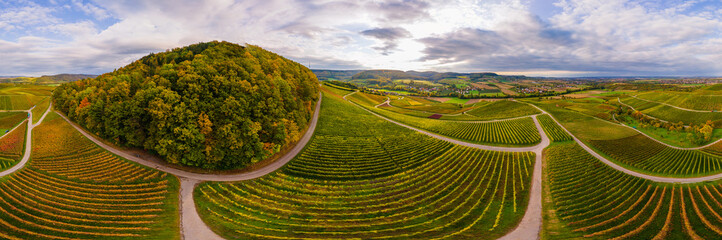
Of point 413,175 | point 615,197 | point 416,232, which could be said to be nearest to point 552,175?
point 615,197

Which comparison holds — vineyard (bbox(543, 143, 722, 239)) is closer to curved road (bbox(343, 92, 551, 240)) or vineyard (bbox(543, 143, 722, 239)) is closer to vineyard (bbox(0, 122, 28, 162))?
curved road (bbox(343, 92, 551, 240))

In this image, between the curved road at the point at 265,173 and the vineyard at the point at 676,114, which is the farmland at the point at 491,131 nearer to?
the curved road at the point at 265,173

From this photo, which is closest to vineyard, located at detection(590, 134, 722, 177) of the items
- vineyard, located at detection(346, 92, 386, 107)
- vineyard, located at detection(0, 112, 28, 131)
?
vineyard, located at detection(346, 92, 386, 107)

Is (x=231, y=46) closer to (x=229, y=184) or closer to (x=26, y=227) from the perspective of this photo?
(x=229, y=184)

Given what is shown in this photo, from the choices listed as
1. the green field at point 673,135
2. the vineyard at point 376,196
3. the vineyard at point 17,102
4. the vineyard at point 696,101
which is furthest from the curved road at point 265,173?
the vineyard at point 696,101

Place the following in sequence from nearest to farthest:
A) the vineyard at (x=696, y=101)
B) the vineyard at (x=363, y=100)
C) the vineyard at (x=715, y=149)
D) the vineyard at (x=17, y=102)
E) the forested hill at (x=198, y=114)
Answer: the forested hill at (x=198, y=114), the vineyard at (x=715, y=149), the vineyard at (x=17, y=102), the vineyard at (x=696, y=101), the vineyard at (x=363, y=100)

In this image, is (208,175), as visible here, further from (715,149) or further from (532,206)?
(715,149)
